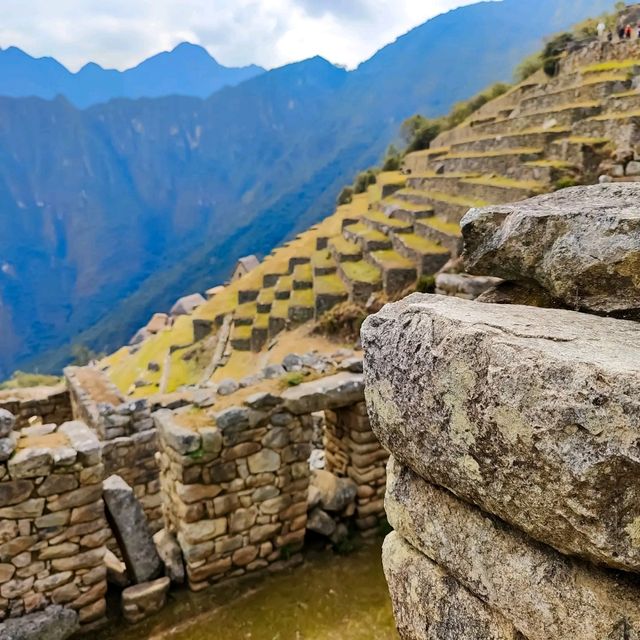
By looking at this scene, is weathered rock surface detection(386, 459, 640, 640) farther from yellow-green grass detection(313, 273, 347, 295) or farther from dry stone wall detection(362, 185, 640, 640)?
yellow-green grass detection(313, 273, 347, 295)

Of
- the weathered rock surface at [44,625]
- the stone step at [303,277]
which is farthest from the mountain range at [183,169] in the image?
the weathered rock surface at [44,625]

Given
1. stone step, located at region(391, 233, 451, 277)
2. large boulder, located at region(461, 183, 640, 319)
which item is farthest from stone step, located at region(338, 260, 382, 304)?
large boulder, located at region(461, 183, 640, 319)

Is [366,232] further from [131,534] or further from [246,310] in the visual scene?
[131,534]

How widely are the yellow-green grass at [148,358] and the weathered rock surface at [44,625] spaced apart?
2391 cm

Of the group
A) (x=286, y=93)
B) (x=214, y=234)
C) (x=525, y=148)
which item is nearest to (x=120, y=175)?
(x=214, y=234)

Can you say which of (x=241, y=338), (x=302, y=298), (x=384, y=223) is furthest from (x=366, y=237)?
(x=241, y=338)

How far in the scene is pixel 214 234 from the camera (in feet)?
437

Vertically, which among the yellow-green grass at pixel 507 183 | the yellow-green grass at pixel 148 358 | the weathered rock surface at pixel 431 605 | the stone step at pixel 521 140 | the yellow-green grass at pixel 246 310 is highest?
the stone step at pixel 521 140

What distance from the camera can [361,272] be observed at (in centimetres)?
2150

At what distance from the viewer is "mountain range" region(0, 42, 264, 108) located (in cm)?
16425

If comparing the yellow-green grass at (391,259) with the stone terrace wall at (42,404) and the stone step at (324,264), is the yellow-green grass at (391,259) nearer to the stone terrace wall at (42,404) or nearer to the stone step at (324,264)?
the stone step at (324,264)

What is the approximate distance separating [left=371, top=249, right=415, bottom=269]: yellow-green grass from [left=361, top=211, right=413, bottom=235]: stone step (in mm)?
1192

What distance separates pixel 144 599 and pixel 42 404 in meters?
7.91

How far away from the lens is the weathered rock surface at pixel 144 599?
5.20m
